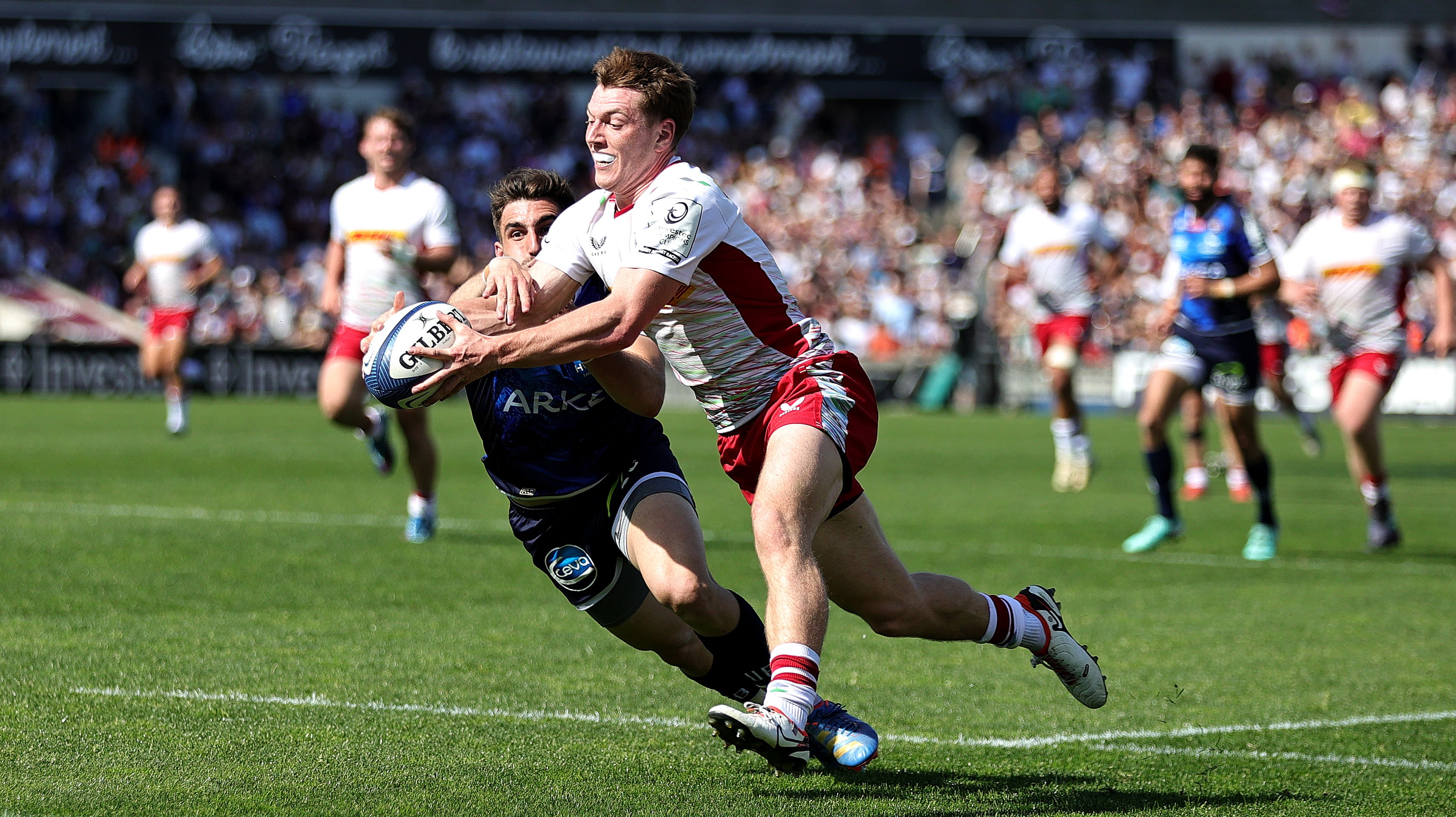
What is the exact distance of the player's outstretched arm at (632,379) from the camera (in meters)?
4.71

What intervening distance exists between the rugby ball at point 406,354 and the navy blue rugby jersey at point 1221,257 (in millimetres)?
7424

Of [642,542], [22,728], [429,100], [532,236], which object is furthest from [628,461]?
[429,100]

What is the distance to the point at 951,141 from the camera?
37656 millimetres

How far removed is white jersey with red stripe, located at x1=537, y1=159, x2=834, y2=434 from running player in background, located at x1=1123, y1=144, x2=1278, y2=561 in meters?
6.43

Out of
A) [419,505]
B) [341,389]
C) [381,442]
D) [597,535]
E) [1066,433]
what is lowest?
[1066,433]

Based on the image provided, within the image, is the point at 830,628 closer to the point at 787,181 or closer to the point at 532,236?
the point at 532,236

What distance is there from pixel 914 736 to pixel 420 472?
5503 millimetres

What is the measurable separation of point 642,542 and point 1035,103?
108ft

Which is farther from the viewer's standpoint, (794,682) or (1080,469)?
(1080,469)

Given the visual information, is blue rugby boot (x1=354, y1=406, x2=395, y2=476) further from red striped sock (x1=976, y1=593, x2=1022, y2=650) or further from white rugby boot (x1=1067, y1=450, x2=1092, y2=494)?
white rugby boot (x1=1067, y1=450, x2=1092, y2=494)

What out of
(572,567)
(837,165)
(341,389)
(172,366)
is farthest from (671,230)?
(837,165)

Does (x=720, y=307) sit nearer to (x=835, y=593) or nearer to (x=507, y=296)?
(x=507, y=296)

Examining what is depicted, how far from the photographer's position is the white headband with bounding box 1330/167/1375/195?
439 inches

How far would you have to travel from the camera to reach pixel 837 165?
3547 cm
